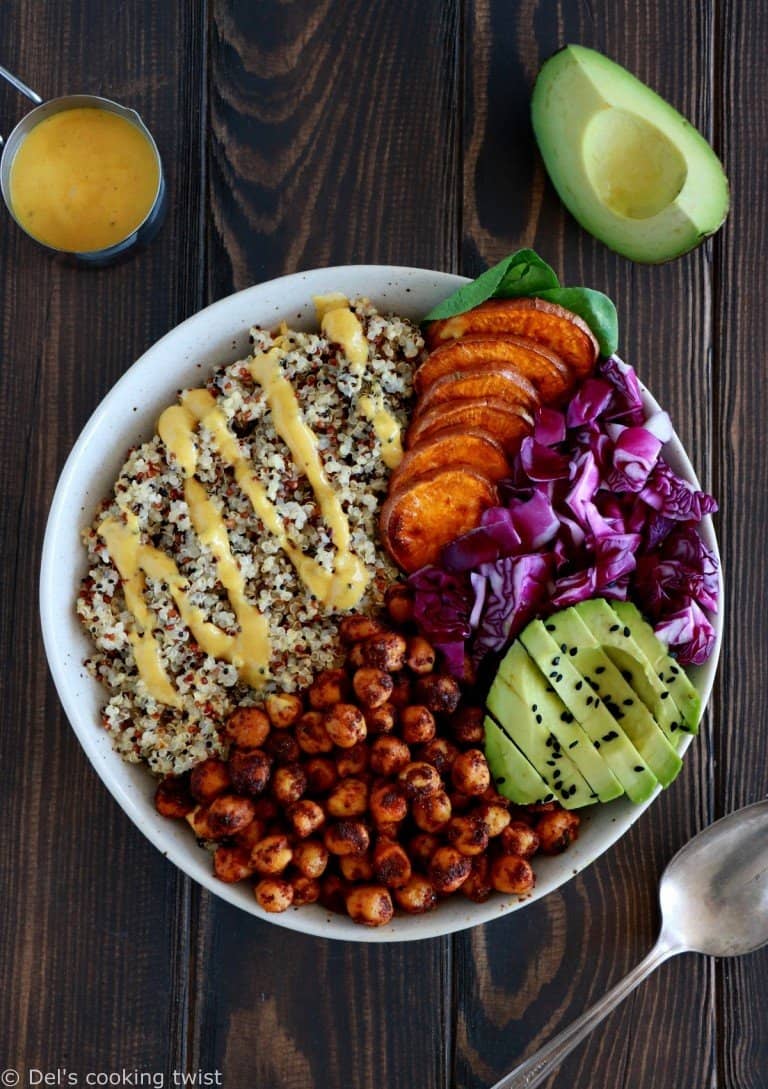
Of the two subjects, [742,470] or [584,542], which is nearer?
[584,542]

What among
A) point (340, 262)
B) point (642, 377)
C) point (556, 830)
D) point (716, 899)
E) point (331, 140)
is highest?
point (331, 140)

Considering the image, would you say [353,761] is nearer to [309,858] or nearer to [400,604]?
[309,858]

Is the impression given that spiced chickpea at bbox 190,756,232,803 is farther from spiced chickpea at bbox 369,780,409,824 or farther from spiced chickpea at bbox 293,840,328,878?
spiced chickpea at bbox 369,780,409,824

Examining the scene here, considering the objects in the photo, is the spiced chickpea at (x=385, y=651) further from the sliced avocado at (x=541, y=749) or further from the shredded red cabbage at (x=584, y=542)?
the sliced avocado at (x=541, y=749)

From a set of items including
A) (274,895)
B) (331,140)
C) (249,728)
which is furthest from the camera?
(331,140)

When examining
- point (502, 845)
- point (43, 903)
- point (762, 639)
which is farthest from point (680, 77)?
point (43, 903)

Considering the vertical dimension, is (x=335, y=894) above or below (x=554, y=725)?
below

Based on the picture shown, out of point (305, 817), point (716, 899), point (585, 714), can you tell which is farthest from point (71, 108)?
point (716, 899)
